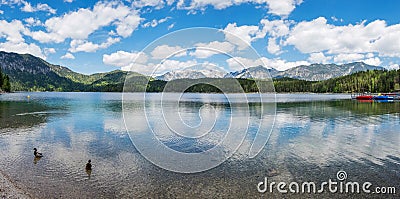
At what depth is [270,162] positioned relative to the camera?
62.1ft

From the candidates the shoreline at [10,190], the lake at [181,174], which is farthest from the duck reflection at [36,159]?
the shoreline at [10,190]

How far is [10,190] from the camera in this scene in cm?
1340

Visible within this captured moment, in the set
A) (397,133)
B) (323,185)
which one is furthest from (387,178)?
(397,133)

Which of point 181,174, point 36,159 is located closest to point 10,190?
point 36,159

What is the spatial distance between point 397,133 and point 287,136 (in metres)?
13.4

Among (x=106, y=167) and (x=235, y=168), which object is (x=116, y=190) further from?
(x=235, y=168)

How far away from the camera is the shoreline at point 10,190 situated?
1280 centimetres
